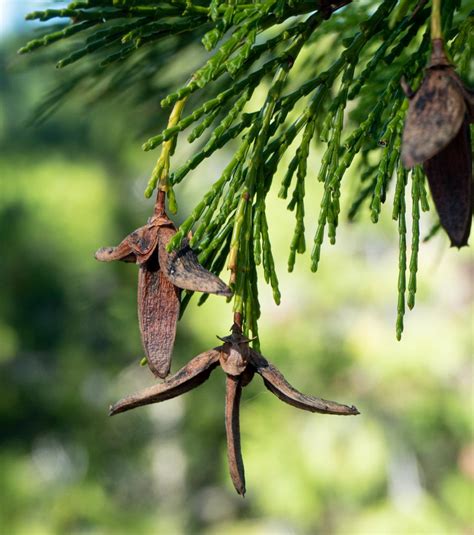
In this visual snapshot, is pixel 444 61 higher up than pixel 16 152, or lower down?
higher up

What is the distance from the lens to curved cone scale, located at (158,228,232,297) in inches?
12.9

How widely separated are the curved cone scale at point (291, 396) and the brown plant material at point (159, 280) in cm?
4

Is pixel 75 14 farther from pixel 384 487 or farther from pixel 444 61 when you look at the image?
pixel 384 487

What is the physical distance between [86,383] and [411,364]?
7.01ft

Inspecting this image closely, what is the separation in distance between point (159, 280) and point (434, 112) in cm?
15

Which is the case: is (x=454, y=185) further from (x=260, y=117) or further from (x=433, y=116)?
(x=260, y=117)

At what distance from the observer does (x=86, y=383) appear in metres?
4.77

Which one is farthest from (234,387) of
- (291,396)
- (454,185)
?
(454,185)

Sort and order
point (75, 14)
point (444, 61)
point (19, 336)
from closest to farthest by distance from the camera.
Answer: point (444, 61), point (75, 14), point (19, 336)

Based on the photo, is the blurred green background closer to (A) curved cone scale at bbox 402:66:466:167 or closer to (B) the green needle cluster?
(B) the green needle cluster

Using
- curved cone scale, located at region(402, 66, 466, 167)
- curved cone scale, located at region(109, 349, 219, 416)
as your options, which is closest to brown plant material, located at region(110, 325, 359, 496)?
curved cone scale, located at region(109, 349, 219, 416)

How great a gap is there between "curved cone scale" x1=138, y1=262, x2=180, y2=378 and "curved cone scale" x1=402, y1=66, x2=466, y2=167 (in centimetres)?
14

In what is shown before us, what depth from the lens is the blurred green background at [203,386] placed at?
3756 mm

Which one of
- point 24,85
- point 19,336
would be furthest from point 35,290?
point 24,85
